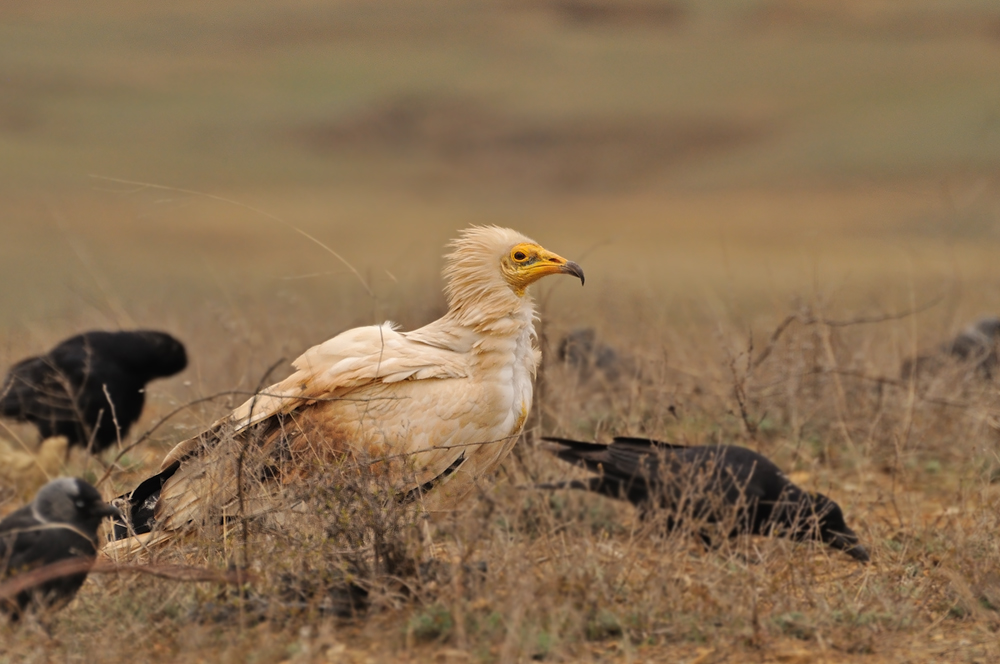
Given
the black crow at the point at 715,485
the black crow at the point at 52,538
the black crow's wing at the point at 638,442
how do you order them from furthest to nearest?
the black crow's wing at the point at 638,442
the black crow at the point at 715,485
the black crow at the point at 52,538

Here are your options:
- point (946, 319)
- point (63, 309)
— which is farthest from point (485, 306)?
point (63, 309)

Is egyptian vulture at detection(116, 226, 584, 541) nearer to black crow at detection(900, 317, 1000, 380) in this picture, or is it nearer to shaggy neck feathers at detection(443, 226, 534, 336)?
shaggy neck feathers at detection(443, 226, 534, 336)

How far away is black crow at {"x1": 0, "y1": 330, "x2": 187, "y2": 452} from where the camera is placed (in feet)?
24.8

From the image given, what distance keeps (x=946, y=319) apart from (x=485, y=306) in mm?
6572

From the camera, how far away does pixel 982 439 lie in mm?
6906

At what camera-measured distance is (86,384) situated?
7.73m

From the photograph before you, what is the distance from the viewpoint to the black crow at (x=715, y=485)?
5.67 metres

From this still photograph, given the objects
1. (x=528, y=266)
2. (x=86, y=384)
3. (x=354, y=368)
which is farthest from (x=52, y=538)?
(x=86, y=384)

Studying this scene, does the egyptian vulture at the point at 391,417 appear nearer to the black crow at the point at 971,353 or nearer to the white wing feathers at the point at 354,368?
the white wing feathers at the point at 354,368

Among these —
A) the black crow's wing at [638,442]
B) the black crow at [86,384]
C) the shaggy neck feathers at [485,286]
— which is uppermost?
the shaggy neck feathers at [485,286]

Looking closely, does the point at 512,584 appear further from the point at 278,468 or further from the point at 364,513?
the point at 278,468

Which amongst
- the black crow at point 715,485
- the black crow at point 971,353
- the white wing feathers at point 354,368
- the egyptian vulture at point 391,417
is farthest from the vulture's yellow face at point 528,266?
the black crow at point 971,353

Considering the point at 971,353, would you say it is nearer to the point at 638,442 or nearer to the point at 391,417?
the point at 638,442

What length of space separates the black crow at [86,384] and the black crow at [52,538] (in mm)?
3640
